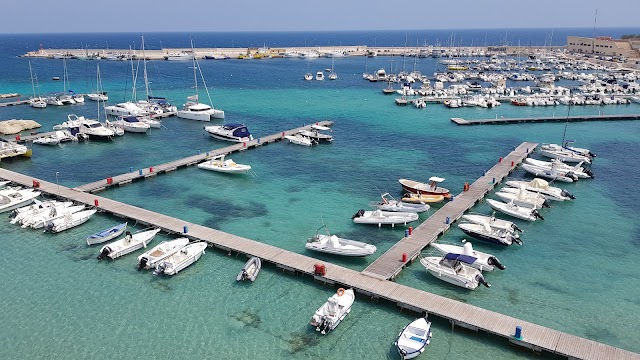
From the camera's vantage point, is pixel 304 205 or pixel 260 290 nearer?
pixel 260 290

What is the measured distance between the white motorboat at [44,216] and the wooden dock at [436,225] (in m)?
24.0

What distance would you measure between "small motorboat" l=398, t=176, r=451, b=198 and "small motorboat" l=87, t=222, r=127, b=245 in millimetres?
23980

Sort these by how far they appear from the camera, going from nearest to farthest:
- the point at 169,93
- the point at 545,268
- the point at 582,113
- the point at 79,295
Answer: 1. the point at 79,295
2. the point at 545,268
3. the point at 582,113
4. the point at 169,93

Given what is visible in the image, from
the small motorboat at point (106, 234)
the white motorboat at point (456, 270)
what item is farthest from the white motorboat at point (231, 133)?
the white motorboat at point (456, 270)

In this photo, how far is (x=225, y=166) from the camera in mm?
48875

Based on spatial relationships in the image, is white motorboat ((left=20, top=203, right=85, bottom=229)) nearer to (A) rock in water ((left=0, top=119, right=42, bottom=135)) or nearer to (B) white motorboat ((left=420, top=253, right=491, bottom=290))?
(B) white motorboat ((left=420, top=253, right=491, bottom=290))

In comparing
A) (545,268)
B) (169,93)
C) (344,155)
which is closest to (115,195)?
(344,155)

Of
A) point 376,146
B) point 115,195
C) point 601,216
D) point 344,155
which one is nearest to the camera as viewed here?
point 601,216

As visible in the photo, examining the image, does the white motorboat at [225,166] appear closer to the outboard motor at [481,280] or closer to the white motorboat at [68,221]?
the white motorboat at [68,221]

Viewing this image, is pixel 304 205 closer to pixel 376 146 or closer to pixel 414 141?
pixel 376 146

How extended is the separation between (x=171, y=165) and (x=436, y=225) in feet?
94.4

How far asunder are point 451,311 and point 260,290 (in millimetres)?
11012

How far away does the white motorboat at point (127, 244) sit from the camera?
31.2 meters

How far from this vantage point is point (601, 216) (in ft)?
129
